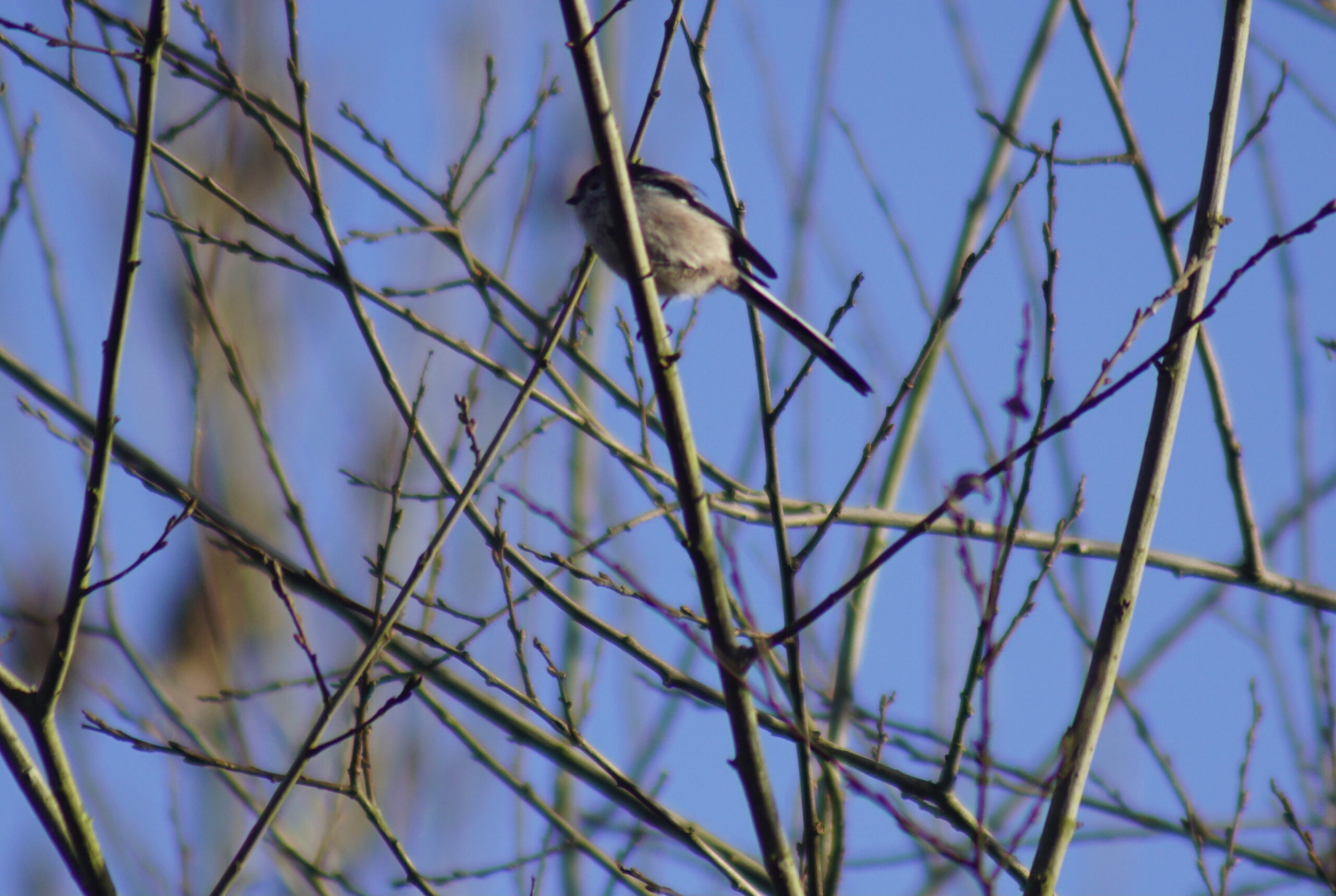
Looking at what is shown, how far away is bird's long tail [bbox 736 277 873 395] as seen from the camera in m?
2.97

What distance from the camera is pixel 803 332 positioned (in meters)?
3.09

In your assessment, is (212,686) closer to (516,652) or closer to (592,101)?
(516,652)

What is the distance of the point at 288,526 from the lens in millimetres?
4039

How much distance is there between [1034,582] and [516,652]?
939 mm

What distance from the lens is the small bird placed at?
304 cm

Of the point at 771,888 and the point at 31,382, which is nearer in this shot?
the point at 771,888

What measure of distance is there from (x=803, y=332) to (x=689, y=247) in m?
0.40

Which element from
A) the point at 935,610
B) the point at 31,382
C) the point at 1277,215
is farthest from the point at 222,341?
the point at 1277,215

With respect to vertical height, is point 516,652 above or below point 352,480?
below

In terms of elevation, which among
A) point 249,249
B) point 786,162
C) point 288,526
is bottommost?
point 249,249

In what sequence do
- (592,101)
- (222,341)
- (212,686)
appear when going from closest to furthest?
(592,101)
(222,341)
(212,686)

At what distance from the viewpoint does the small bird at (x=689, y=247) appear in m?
3.04

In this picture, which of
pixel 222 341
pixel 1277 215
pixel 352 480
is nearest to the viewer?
pixel 222 341

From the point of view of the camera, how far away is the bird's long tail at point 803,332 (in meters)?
2.97
